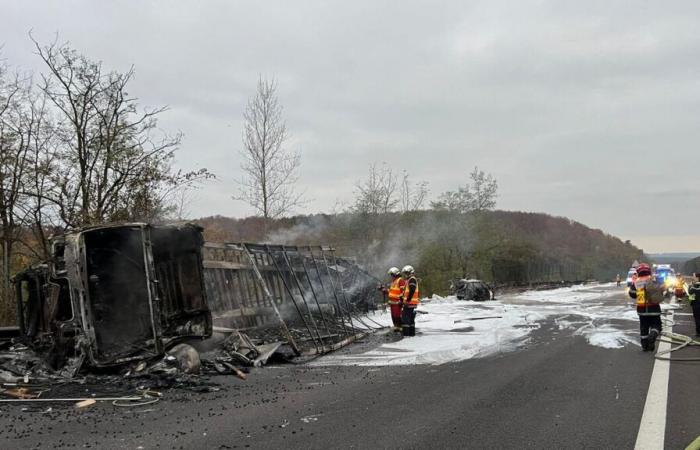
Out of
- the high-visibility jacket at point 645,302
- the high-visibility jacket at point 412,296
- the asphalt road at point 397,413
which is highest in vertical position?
the high-visibility jacket at point 412,296

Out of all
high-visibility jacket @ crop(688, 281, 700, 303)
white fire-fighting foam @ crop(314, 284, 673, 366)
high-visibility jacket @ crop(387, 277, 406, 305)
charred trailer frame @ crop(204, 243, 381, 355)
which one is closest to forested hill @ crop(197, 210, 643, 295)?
charred trailer frame @ crop(204, 243, 381, 355)

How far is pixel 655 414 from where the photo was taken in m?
5.09

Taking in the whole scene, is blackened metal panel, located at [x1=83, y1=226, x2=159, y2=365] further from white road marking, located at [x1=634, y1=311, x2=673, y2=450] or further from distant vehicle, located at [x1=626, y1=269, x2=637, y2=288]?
distant vehicle, located at [x1=626, y1=269, x2=637, y2=288]

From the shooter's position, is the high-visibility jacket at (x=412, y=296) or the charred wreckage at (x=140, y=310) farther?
the high-visibility jacket at (x=412, y=296)

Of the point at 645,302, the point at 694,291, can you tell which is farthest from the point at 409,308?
the point at 694,291

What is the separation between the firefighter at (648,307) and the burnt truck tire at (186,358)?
673 centimetres

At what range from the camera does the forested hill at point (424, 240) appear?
833 inches

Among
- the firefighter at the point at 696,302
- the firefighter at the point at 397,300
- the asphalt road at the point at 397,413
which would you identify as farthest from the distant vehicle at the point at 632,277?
the firefighter at the point at 397,300

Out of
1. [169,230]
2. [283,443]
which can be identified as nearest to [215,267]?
[169,230]

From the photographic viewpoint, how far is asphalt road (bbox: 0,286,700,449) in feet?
14.9

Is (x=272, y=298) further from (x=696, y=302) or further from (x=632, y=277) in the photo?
(x=632, y=277)

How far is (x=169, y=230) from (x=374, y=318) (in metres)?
8.44

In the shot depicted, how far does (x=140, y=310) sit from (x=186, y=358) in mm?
1435

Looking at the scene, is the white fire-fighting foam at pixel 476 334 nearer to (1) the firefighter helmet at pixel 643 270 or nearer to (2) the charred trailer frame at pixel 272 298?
(2) the charred trailer frame at pixel 272 298
